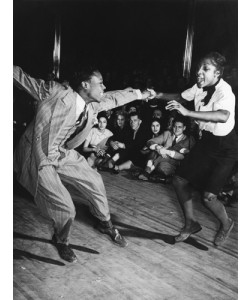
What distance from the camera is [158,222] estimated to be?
9.22 feet

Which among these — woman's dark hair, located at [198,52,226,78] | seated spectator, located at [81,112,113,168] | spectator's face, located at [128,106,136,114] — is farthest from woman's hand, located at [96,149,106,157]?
woman's dark hair, located at [198,52,226,78]

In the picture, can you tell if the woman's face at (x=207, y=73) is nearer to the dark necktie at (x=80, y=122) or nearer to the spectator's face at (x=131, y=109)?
the dark necktie at (x=80, y=122)

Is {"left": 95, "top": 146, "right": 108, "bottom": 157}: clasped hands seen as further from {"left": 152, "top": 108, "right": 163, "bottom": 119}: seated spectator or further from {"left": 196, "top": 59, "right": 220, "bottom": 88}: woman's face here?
{"left": 196, "top": 59, "right": 220, "bottom": 88}: woman's face

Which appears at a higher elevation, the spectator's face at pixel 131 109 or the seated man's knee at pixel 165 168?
the spectator's face at pixel 131 109

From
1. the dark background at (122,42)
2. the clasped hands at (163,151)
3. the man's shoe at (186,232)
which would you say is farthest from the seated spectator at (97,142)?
the man's shoe at (186,232)

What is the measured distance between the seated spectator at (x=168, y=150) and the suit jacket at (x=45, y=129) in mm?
1780

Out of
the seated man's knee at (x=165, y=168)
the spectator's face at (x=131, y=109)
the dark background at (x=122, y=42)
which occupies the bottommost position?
the seated man's knee at (x=165, y=168)

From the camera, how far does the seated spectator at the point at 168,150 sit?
377 centimetres

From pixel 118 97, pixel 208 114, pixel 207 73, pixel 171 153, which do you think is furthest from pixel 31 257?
pixel 171 153

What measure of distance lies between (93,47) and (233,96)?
3.69 m

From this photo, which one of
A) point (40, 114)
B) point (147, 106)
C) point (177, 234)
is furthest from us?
point (147, 106)

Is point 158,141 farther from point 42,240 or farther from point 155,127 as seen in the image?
point 42,240
